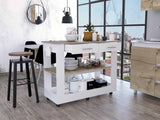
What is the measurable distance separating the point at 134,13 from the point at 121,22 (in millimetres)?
413

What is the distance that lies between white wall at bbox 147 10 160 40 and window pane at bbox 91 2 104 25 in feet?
5.26

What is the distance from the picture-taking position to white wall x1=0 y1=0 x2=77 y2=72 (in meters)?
5.28

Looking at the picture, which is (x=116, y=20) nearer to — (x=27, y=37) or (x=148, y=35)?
(x=148, y=35)

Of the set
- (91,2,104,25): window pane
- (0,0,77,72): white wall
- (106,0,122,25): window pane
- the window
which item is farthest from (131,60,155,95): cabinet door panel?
(0,0,77,72): white wall

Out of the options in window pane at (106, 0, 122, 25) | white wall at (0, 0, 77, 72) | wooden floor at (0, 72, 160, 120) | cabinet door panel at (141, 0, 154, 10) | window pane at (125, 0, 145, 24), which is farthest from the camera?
white wall at (0, 0, 77, 72)

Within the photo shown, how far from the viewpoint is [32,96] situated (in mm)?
3510

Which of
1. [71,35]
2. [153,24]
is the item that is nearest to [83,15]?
[153,24]

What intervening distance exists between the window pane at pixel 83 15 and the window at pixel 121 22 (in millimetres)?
211

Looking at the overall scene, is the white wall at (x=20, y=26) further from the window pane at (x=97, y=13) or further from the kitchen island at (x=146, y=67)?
the kitchen island at (x=146, y=67)

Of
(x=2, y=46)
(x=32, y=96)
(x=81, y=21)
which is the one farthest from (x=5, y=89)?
(x=81, y=21)

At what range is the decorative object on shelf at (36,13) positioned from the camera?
558 cm

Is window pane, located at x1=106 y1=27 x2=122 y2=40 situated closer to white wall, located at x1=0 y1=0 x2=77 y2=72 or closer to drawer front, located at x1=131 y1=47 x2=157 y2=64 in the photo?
drawer front, located at x1=131 y1=47 x2=157 y2=64

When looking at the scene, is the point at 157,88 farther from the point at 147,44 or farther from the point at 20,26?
the point at 20,26

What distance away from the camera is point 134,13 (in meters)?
4.37
